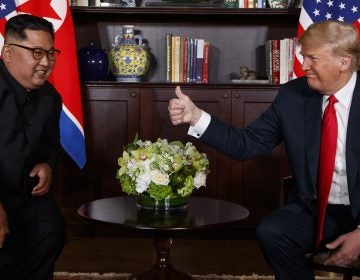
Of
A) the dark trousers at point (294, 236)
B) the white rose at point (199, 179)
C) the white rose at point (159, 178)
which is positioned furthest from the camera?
the white rose at point (199, 179)

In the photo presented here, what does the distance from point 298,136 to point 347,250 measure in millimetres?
501

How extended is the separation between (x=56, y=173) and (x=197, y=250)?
97cm

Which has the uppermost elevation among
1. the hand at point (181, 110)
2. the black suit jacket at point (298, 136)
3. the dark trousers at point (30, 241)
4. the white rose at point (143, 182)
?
the hand at point (181, 110)

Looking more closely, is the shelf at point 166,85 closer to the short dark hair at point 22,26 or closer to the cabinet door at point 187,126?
the cabinet door at point 187,126

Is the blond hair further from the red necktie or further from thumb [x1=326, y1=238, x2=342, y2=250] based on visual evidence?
thumb [x1=326, y1=238, x2=342, y2=250]

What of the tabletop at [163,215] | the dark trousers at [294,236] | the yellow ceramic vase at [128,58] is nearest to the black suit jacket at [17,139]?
the tabletop at [163,215]

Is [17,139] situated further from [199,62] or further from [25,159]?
[199,62]

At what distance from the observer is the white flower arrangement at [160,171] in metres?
2.75

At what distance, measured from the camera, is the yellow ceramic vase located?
4332 mm

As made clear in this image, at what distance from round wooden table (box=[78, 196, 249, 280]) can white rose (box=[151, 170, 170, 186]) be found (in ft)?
0.42

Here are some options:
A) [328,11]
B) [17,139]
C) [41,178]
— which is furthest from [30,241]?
[328,11]

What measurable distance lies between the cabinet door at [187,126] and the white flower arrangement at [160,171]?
139 cm

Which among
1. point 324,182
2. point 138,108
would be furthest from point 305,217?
point 138,108

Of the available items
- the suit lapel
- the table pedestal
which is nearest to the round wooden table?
the table pedestal
